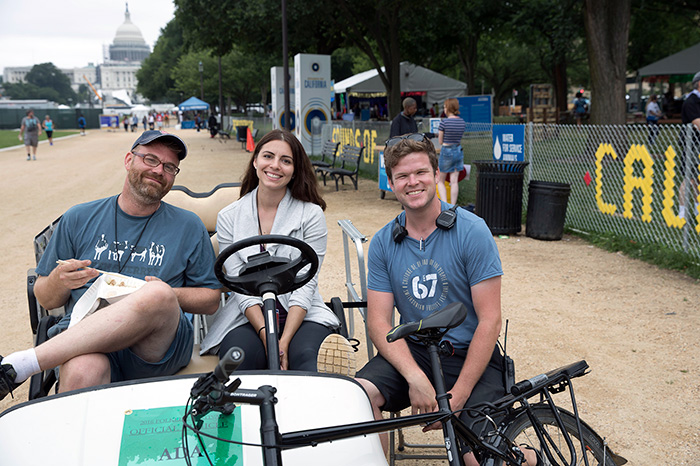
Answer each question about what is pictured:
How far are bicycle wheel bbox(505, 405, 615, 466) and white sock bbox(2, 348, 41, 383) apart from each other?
1672mm

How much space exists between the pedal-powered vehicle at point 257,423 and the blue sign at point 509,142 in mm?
7879

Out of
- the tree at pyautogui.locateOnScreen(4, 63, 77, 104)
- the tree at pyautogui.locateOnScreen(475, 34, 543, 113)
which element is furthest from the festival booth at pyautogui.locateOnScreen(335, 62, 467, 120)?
the tree at pyautogui.locateOnScreen(4, 63, 77, 104)

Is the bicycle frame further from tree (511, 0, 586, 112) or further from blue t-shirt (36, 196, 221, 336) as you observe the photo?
tree (511, 0, 586, 112)

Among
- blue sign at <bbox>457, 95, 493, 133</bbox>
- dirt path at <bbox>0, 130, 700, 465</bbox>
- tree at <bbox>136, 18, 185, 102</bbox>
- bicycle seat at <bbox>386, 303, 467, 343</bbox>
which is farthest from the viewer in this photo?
tree at <bbox>136, 18, 185, 102</bbox>

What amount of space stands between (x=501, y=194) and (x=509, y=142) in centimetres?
165

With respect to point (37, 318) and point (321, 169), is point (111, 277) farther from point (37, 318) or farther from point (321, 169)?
point (321, 169)


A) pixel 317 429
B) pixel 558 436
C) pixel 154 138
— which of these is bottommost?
pixel 558 436

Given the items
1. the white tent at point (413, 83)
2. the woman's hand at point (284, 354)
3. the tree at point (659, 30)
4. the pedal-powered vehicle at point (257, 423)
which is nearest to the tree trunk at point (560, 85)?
the tree at point (659, 30)

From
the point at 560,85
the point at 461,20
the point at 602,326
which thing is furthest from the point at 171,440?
the point at 560,85

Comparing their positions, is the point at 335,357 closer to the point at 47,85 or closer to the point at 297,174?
the point at 297,174

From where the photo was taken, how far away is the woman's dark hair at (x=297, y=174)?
3471 mm

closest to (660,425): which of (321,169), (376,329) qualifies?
(376,329)

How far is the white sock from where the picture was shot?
2137 mm

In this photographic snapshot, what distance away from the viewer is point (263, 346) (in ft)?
10.2
